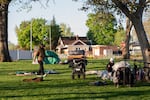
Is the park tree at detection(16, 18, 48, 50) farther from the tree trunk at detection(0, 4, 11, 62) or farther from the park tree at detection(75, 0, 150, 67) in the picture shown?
the park tree at detection(75, 0, 150, 67)

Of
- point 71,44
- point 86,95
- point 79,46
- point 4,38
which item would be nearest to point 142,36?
point 86,95

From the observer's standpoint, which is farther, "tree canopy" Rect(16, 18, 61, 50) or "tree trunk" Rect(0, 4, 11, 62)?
"tree canopy" Rect(16, 18, 61, 50)

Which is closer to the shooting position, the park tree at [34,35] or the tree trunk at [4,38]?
the tree trunk at [4,38]

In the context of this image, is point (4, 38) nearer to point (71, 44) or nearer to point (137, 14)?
point (137, 14)

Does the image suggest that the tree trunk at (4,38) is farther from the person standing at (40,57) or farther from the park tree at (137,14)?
the park tree at (137,14)

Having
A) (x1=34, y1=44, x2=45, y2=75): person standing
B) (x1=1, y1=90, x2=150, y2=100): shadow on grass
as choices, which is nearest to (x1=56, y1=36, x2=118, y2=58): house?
(x1=34, y1=44, x2=45, y2=75): person standing

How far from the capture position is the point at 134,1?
69.5ft

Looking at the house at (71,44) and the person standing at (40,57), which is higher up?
the house at (71,44)

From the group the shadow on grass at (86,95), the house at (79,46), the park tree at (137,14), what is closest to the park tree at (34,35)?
the house at (79,46)

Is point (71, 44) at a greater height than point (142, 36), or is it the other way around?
point (71, 44)

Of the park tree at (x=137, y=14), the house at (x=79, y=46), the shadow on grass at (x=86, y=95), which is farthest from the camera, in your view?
the house at (x=79, y=46)

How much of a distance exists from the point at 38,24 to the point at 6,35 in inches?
3463

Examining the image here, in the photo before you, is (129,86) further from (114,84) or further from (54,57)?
(54,57)

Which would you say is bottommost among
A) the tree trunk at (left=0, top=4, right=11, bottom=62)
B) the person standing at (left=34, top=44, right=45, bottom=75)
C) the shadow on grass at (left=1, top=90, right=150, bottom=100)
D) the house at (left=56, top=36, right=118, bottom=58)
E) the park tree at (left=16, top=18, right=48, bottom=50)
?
the shadow on grass at (left=1, top=90, right=150, bottom=100)
